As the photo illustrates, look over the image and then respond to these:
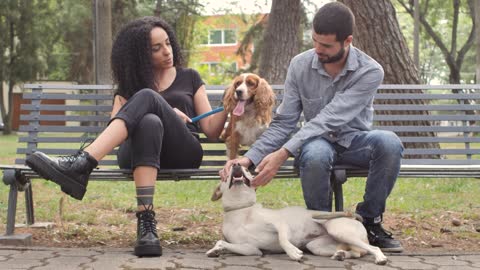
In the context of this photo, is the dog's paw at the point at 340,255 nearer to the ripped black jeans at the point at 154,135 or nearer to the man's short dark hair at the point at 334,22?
the ripped black jeans at the point at 154,135

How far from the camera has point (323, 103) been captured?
14.7ft

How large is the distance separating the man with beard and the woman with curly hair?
0.45 m

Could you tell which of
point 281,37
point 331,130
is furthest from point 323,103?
point 281,37

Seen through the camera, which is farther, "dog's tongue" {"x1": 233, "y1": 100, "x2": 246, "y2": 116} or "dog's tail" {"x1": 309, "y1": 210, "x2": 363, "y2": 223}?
"dog's tongue" {"x1": 233, "y1": 100, "x2": 246, "y2": 116}

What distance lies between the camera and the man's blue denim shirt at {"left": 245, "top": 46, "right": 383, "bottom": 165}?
430 centimetres

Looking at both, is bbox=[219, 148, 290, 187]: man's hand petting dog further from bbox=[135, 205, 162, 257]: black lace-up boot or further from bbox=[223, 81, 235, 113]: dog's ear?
bbox=[223, 81, 235, 113]: dog's ear

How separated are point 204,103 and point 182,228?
1018 mm

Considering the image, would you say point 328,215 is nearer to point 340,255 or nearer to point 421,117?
point 340,255

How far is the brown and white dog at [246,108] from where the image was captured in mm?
4820

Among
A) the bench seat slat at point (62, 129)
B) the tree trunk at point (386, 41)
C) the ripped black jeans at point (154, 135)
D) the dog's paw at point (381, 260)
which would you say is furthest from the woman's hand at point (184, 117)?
the tree trunk at point (386, 41)

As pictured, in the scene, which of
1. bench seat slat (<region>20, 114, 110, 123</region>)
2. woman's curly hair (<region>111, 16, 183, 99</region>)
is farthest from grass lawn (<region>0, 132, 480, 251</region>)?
woman's curly hair (<region>111, 16, 183, 99</region>)

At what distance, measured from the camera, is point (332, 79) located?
446 centimetres

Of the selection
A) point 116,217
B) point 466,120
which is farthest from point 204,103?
point 466,120

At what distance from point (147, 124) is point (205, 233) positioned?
1.39m
